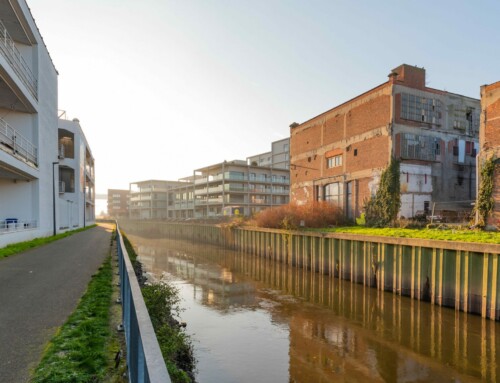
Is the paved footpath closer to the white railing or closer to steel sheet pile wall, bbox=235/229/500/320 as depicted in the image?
the white railing

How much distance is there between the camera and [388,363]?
323 inches

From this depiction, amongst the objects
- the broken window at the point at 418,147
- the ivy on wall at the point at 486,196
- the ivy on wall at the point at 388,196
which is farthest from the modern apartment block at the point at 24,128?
the broken window at the point at 418,147

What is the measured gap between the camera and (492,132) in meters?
16.4

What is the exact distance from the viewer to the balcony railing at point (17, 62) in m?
17.2

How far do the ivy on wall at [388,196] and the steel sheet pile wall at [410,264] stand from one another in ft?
21.3

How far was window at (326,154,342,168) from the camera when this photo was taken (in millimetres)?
28755

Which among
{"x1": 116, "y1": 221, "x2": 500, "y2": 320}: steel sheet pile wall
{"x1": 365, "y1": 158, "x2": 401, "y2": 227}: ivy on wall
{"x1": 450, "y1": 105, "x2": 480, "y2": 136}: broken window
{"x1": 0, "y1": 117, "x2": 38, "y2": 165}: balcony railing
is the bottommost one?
{"x1": 116, "y1": 221, "x2": 500, "y2": 320}: steel sheet pile wall

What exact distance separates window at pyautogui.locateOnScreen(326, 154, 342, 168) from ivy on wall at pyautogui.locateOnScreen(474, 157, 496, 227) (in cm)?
1314

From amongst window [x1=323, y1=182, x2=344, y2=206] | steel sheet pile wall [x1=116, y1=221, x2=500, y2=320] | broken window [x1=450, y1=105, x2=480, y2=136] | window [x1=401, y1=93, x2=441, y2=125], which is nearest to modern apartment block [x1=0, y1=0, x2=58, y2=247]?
steel sheet pile wall [x1=116, y1=221, x2=500, y2=320]

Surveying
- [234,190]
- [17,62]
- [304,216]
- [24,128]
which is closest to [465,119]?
[304,216]

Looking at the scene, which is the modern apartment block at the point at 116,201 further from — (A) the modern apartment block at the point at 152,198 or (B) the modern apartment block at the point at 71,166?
(B) the modern apartment block at the point at 71,166

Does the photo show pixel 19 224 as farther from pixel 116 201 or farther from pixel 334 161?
pixel 116 201

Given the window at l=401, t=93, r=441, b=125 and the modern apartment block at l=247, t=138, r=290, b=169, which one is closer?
the window at l=401, t=93, r=441, b=125

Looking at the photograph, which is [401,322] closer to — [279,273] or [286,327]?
[286,327]
